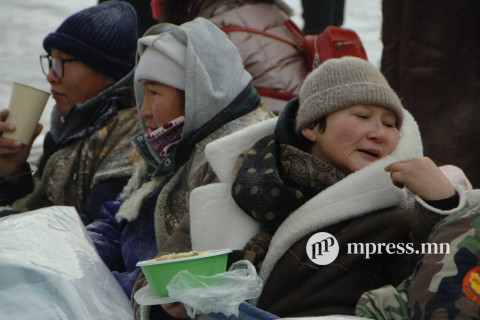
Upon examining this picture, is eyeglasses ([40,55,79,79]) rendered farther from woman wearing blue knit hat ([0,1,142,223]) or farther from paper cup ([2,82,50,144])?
paper cup ([2,82,50,144])

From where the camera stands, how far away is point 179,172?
104 inches

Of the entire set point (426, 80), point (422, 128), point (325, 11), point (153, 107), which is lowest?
point (325, 11)

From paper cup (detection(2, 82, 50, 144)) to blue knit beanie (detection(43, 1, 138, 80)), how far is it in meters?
0.28

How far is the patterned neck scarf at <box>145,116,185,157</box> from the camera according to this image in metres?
2.73

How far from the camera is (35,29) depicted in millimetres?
8891

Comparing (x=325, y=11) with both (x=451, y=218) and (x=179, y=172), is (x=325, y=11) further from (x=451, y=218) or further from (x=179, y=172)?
(x=451, y=218)

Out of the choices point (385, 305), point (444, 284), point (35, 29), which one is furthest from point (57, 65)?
point (35, 29)

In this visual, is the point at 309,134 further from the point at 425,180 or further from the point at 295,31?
the point at 295,31

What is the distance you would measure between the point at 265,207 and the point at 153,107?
864 millimetres

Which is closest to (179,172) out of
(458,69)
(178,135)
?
(178,135)

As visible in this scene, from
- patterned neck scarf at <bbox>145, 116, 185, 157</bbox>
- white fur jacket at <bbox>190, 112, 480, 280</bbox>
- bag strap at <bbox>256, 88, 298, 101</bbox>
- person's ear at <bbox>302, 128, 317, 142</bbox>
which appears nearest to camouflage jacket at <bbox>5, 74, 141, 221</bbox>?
patterned neck scarf at <bbox>145, 116, 185, 157</bbox>

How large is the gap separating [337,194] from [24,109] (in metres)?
1.82

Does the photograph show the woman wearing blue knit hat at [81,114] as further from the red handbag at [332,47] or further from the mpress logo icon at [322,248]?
the mpress logo icon at [322,248]

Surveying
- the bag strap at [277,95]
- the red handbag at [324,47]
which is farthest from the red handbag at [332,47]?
the bag strap at [277,95]
